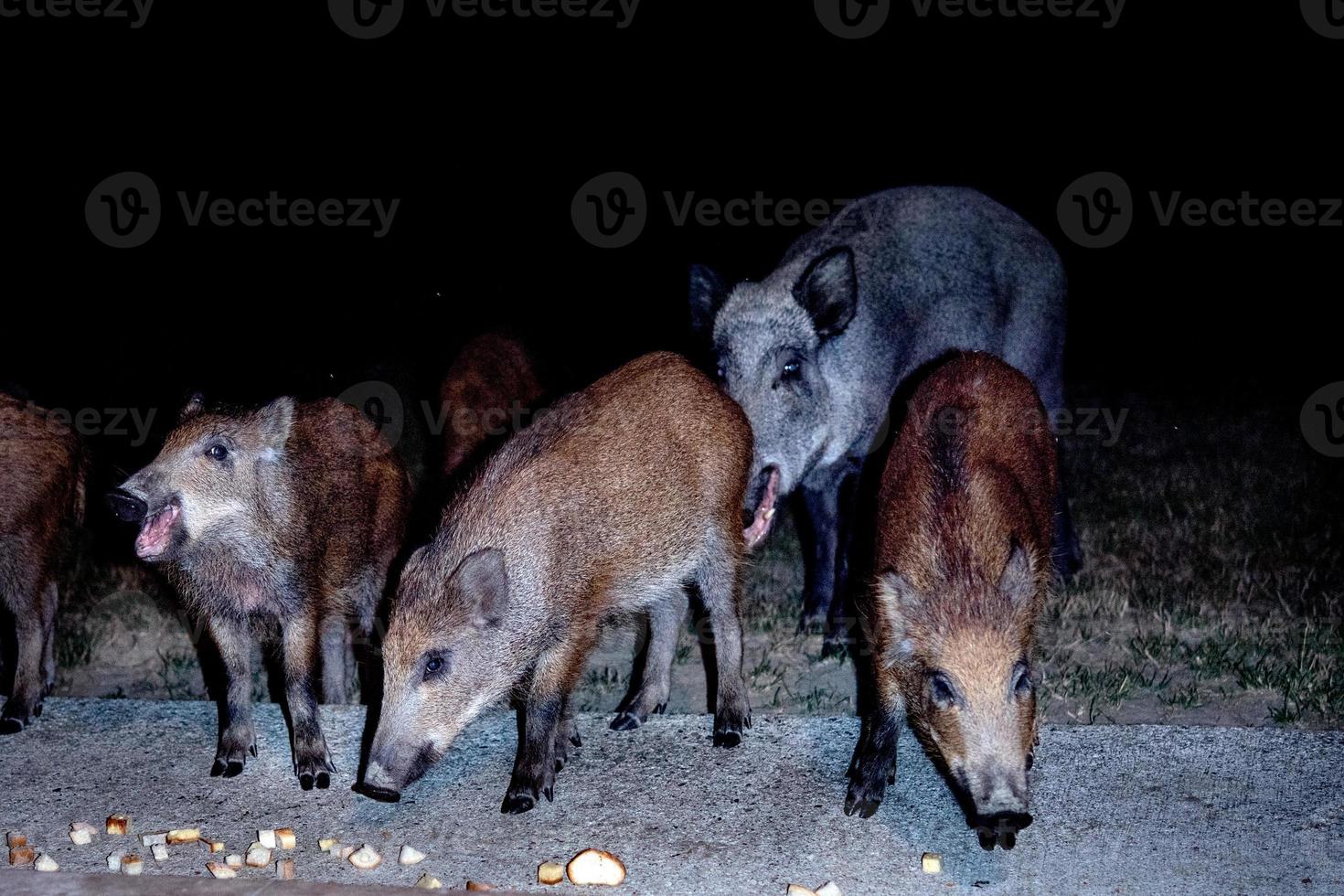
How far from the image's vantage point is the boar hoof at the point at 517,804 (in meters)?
4.51

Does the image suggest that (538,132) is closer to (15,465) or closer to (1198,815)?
(15,465)

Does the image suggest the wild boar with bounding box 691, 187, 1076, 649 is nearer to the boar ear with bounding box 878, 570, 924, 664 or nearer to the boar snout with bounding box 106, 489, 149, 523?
the boar ear with bounding box 878, 570, 924, 664

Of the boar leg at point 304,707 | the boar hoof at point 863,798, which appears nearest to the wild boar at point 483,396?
the boar leg at point 304,707

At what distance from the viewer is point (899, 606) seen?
4.31 meters

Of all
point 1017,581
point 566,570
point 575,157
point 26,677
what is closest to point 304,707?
point 566,570

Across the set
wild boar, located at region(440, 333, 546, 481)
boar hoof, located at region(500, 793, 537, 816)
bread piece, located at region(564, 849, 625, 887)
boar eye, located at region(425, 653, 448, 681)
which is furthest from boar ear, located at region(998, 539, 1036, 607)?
wild boar, located at region(440, 333, 546, 481)

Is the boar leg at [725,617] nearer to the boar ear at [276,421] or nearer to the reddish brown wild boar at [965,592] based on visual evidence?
the reddish brown wild boar at [965,592]

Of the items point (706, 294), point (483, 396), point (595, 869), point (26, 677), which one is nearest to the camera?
point (595, 869)

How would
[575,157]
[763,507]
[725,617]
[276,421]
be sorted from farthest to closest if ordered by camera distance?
[575,157]
[763,507]
[725,617]
[276,421]

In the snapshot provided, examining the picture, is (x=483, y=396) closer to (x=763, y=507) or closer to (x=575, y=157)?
(x=763, y=507)

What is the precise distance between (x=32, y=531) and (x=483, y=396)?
2.56m

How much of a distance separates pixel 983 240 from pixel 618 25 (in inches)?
508

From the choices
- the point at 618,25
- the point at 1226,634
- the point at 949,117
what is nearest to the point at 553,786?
the point at 1226,634

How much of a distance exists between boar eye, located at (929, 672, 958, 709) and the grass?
6.87 feet
